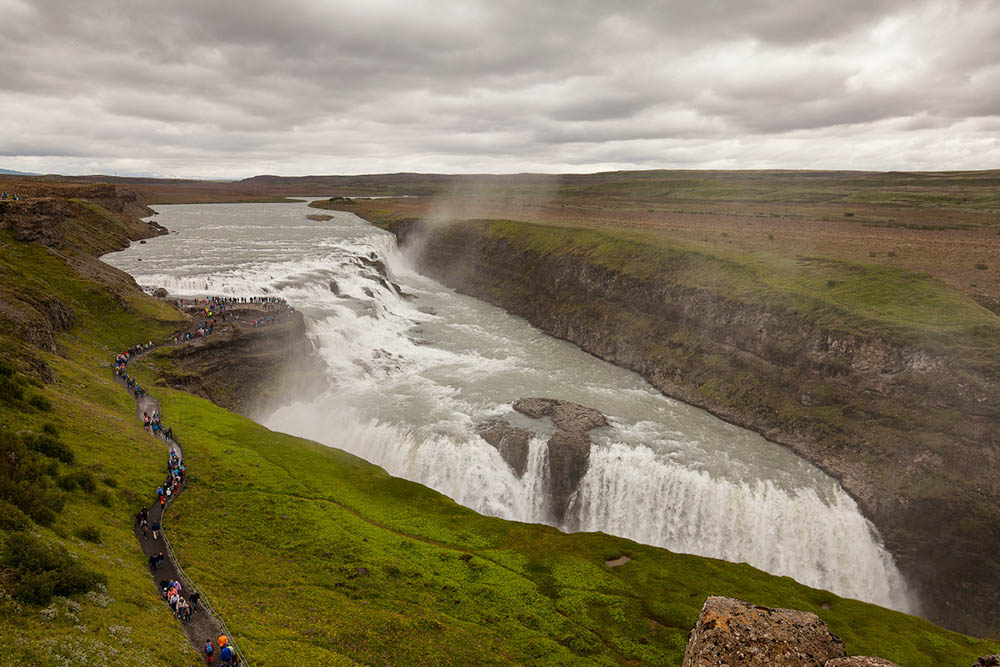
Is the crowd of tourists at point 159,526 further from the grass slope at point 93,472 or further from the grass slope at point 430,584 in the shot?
the grass slope at point 430,584

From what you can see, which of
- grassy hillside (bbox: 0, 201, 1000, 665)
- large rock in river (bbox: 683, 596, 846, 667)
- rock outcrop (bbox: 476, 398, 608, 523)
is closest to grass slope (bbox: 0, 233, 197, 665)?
grassy hillside (bbox: 0, 201, 1000, 665)

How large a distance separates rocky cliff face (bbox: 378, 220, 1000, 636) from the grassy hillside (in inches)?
460

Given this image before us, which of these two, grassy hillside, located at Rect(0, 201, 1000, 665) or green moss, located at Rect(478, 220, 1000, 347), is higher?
green moss, located at Rect(478, 220, 1000, 347)

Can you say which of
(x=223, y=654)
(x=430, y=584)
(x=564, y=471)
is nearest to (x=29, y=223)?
(x=223, y=654)

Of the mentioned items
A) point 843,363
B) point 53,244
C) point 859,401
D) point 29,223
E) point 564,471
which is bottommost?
point 564,471

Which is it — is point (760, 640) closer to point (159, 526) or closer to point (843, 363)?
point (159, 526)

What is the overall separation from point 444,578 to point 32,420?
25.8m

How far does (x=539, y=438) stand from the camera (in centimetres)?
4762

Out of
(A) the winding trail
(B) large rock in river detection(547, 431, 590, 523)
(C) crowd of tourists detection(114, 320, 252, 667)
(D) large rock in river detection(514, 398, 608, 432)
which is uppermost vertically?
(C) crowd of tourists detection(114, 320, 252, 667)

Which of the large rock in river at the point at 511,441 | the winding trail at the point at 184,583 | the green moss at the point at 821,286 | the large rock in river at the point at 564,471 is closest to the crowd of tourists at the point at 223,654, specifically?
the winding trail at the point at 184,583

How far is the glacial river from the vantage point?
137 ft

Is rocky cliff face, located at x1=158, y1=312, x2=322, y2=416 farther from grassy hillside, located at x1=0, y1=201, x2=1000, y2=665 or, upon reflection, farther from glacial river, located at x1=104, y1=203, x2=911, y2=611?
grassy hillside, located at x1=0, y1=201, x2=1000, y2=665

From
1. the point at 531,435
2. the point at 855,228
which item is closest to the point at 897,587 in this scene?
the point at 531,435

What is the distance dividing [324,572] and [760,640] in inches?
836
